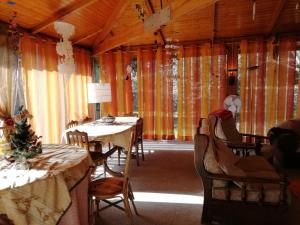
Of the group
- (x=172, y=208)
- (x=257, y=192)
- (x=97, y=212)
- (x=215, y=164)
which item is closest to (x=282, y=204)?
(x=257, y=192)

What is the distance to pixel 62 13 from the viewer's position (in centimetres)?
385

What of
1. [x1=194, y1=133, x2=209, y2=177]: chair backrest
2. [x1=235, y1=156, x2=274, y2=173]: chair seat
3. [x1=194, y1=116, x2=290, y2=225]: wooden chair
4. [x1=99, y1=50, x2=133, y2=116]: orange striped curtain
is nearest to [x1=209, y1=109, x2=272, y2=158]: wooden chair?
[x1=235, y1=156, x2=274, y2=173]: chair seat

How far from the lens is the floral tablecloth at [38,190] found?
1.44 m

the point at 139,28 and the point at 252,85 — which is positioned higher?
the point at 139,28

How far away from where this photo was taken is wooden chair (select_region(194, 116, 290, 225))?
2033 mm

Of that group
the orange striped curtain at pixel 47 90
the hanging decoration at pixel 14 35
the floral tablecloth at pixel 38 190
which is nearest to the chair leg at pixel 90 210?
the floral tablecloth at pixel 38 190

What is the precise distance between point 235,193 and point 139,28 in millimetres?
3556

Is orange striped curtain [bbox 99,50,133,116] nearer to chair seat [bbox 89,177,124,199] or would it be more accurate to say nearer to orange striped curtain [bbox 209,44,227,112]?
orange striped curtain [bbox 209,44,227,112]

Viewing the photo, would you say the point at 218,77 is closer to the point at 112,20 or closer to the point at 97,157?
the point at 112,20

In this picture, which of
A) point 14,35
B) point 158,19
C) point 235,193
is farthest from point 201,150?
point 14,35

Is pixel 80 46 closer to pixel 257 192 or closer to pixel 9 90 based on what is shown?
pixel 9 90

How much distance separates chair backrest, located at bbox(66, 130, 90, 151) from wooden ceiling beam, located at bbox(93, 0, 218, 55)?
2.31 metres

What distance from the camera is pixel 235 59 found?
553 centimetres

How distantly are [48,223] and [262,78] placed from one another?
5.32 metres
